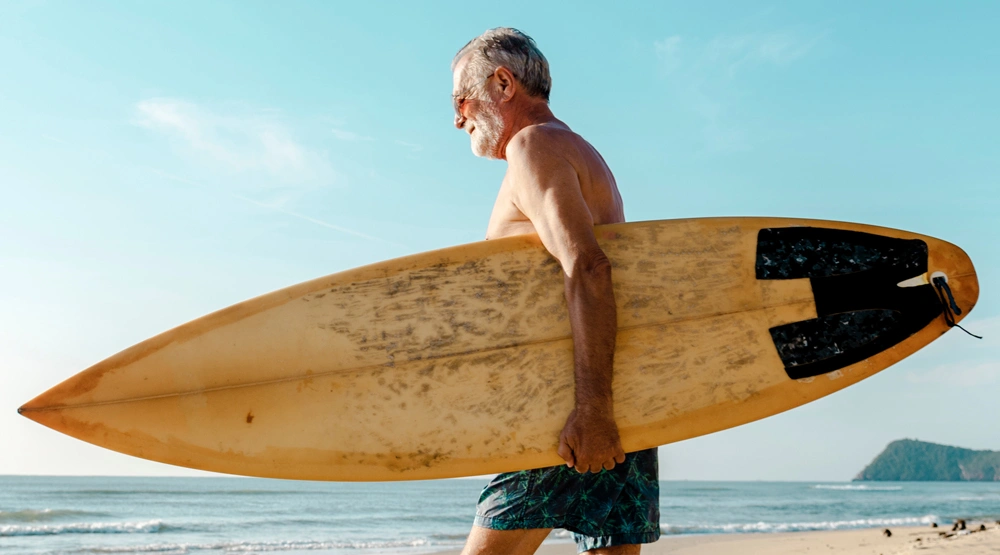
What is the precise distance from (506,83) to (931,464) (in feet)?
204

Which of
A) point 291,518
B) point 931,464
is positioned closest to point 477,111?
point 291,518

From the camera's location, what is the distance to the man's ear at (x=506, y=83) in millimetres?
2012

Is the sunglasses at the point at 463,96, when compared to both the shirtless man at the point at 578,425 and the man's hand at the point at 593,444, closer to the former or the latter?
the shirtless man at the point at 578,425

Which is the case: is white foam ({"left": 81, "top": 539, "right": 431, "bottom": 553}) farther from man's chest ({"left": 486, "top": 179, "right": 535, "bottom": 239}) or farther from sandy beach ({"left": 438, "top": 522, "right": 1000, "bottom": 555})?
man's chest ({"left": 486, "top": 179, "right": 535, "bottom": 239})

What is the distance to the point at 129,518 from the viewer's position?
13188 mm

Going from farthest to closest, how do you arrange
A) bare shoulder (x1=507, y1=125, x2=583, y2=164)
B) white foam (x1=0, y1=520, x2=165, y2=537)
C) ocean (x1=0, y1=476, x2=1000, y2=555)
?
white foam (x1=0, y1=520, x2=165, y2=537) → ocean (x1=0, y1=476, x2=1000, y2=555) → bare shoulder (x1=507, y1=125, x2=583, y2=164)

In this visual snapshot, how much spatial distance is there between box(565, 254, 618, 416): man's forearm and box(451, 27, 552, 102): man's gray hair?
69 cm

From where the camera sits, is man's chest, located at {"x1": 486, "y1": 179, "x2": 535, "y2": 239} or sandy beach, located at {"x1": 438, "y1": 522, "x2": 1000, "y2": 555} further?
sandy beach, located at {"x1": 438, "y1": 522, "x2": 1000, "y2": 555}

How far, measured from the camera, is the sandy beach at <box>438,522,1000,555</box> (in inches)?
262

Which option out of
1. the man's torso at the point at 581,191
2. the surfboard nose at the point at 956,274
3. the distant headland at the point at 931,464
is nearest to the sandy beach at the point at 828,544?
the surfboard nose at the point at 956,274

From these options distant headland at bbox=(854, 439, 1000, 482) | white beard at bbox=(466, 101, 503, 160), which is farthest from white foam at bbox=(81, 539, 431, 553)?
distant headland at bbox=(854, 439, 1000, 482)

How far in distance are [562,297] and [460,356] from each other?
303 mm

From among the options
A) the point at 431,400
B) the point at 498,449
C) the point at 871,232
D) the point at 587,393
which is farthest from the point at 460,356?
the point at 871,232

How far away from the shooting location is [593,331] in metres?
1.61
